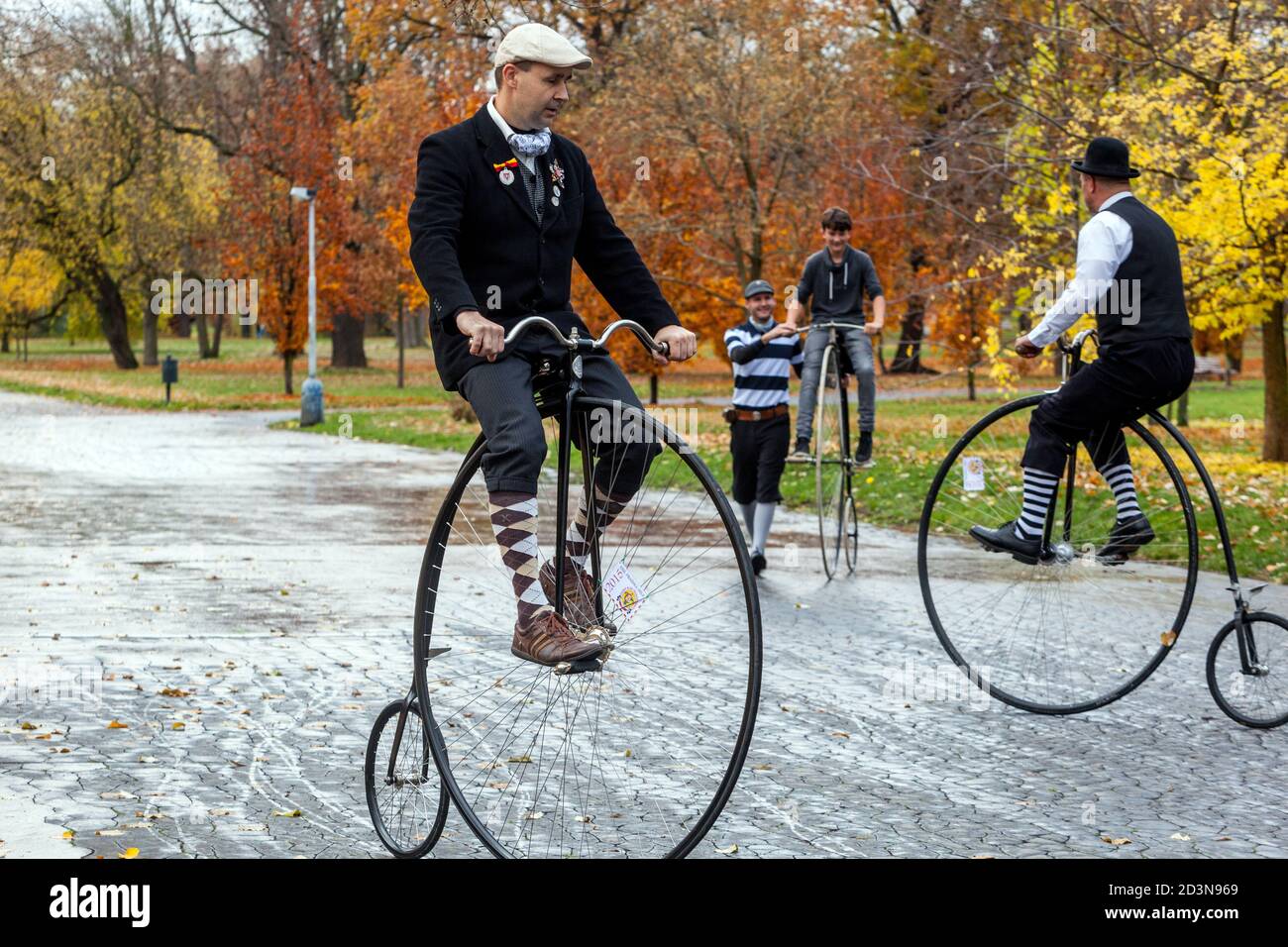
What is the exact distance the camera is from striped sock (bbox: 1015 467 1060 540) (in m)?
7.45

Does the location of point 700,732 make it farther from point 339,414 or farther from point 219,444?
point 339,414

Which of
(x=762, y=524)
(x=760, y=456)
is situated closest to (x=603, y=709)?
(x=762, y=524)

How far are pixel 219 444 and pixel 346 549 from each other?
1263 cm

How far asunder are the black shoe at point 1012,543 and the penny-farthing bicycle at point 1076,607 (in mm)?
51

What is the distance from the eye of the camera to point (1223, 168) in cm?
1639

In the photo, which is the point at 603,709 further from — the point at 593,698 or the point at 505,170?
the point at 505,170

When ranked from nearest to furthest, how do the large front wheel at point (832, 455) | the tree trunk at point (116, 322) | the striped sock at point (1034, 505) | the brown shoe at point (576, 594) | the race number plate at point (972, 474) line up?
1. the brown shoe at point (576, 594)
2. the striped sock at point (1034, 505)
3. the race number plate at point (972, 474)
4. the large front wheel at point (832, 455)
5. the tree trunk at point (116, 322)

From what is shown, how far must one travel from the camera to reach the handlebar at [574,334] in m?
4.81

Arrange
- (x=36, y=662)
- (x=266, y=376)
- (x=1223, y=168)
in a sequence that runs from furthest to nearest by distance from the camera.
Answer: (x=266, y=376) → (x=1223, y=168) → (x=36, y=662)

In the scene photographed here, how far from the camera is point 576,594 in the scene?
5066mm

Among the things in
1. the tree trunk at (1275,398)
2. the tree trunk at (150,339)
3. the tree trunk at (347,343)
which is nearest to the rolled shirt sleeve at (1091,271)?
the tree trunk at (1275,398)

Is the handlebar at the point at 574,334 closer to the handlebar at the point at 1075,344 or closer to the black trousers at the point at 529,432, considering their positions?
the black trousers at the point at 529,432

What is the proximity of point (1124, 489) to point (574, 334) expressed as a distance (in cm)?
352
